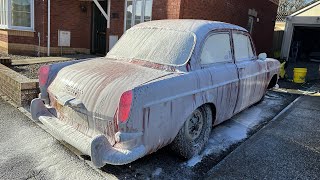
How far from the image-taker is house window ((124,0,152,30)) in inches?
394

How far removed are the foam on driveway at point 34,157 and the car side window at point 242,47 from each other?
294cm

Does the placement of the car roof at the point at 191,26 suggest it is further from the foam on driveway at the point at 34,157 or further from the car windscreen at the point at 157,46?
the foam on driveway at the point at 34,157

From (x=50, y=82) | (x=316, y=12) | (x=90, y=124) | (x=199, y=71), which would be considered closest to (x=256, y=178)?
(x=199, y=71)

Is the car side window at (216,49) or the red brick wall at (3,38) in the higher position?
the car side window at (216,49)

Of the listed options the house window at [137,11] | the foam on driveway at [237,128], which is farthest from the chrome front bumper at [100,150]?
the house window at [137,11]

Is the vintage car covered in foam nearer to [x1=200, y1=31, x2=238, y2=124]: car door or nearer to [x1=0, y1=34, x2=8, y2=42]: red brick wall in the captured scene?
[x1=200, y1=31, x2=238, y2=124]: car door

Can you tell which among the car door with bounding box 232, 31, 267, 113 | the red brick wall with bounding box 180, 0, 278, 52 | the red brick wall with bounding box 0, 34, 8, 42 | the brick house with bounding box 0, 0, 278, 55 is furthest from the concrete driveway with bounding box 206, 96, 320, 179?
the red brick wall with bounding box 0, 34, 8, 42

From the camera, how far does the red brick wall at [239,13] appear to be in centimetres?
922

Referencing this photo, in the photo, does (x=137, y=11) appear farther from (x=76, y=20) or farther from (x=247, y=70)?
(x=247, y=70)

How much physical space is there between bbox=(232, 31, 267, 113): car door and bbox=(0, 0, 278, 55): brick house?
14.2 feet

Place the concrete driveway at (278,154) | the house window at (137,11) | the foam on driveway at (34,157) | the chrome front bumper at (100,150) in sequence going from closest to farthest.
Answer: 1. the chrome front bumper at (100,150)
2. the foam on driveway at (34,157)
3. the concrete driveway at (278,154)
4. the house window at (137,11)

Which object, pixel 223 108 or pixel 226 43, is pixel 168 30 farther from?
pixel 223 108

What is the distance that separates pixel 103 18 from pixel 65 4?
157 centimetres

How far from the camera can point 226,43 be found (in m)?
4.46
